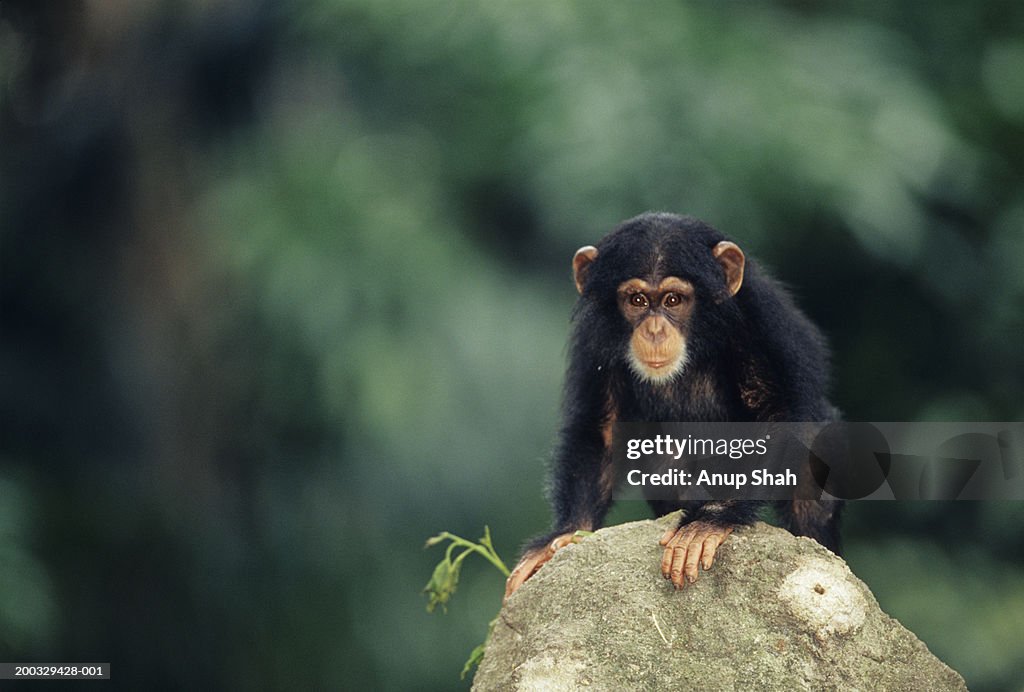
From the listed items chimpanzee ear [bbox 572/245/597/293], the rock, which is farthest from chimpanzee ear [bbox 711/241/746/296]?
the rock

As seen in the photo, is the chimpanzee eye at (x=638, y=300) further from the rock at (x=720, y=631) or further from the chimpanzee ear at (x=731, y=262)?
the rock at (x=720, y=631)

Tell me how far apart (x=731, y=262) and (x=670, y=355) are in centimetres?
34

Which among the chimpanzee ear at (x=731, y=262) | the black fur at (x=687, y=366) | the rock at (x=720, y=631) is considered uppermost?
the chimpanzee ear at (x=731, y=262)

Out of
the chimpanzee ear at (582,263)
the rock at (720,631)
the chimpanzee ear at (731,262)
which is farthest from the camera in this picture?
the chimpanzee ear at (582,263)

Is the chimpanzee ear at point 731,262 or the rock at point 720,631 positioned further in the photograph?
the chimpanzee ear at point 731,262

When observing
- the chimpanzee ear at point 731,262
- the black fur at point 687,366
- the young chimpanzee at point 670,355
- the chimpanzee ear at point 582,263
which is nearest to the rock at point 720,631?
the young chimpanzee at point 670,355

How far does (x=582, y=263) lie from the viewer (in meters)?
4.60

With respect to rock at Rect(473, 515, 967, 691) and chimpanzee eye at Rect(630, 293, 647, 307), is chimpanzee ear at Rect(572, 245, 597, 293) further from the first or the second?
rock at Rect(473, 515, 967, 691)

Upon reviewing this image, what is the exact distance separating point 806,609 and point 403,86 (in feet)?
22.2

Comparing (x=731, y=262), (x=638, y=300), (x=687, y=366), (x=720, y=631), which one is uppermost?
(x=731, y=262)

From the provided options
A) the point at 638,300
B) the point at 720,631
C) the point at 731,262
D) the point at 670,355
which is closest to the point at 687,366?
the point at 670,355

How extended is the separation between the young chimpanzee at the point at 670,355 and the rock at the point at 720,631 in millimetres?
401

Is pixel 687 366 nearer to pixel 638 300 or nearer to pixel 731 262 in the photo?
pixel 638 300

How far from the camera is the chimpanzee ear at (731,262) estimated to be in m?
4.39
